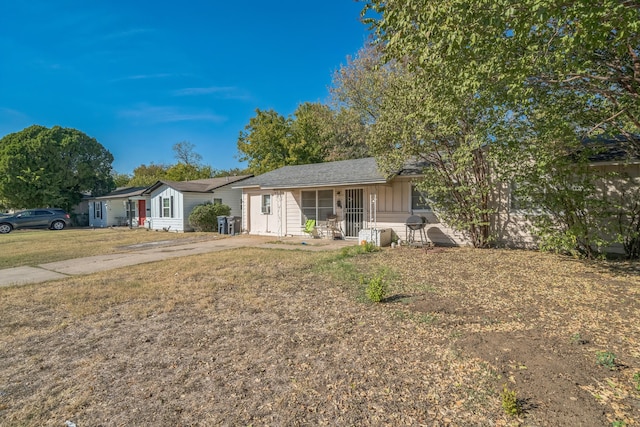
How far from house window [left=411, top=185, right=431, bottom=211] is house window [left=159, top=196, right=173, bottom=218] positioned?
15133 millimetres

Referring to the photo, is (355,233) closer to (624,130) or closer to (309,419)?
(624,130)

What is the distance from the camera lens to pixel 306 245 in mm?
11445

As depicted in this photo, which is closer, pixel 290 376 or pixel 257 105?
pixel 290 376

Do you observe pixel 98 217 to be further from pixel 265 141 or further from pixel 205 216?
pixel 265 141

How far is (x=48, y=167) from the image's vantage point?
2591 cm

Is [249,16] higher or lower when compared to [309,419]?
higher

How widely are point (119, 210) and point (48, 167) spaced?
6.81m

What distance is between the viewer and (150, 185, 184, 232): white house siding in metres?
19.1

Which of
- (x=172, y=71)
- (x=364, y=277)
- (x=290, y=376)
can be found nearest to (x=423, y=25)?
(x=364, y=277)

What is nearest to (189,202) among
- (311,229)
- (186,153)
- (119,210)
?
Result: (311,229)

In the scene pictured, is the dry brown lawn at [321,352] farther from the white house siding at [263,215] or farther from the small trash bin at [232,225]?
the small trash bin at [232,225]

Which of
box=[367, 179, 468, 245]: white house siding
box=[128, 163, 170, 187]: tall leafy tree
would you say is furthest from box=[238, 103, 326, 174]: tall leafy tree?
box=[128, 163, 170, 187]: tall leafy tree

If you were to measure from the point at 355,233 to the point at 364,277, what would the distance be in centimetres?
680

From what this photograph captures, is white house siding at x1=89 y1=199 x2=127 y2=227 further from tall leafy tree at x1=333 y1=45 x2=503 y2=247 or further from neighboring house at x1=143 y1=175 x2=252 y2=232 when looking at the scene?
tall leafy tree at x1=333 y1=45 x2=503 y2=247
